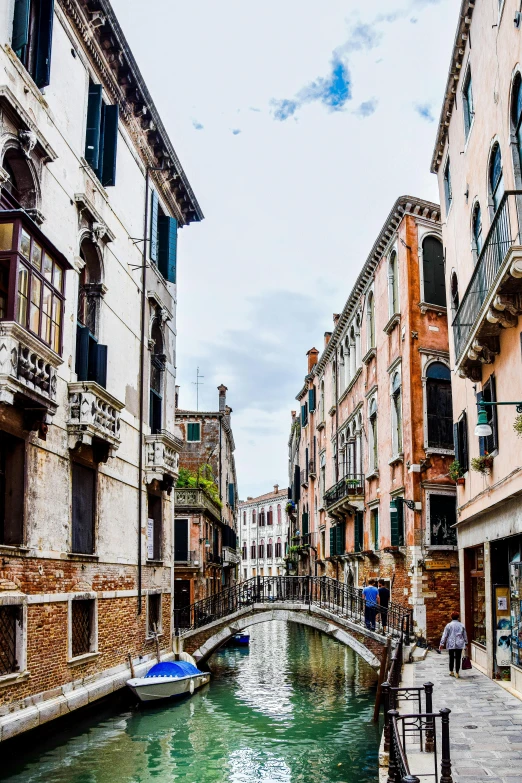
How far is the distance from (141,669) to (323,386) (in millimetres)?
21279

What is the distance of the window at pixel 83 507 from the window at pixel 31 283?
2907 mm

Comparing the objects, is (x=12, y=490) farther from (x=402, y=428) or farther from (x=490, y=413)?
(x=402, y=428)

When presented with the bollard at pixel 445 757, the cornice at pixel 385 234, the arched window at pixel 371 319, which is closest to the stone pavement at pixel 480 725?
the bollard at pixel 445 757

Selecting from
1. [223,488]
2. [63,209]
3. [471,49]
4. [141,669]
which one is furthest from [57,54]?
[223,488]

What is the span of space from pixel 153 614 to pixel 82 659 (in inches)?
203

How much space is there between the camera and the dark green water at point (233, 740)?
11125 mm

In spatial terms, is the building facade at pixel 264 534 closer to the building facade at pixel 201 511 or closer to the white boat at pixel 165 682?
the building facade at pixel 201 511

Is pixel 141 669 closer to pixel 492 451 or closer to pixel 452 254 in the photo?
pixel 492 451

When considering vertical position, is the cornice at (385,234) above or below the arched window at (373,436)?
above

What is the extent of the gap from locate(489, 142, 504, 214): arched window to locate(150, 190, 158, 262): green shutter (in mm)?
8831

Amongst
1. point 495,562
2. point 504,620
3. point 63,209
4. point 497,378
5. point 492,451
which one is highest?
point 63,209

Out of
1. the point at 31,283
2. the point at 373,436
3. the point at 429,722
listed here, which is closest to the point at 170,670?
the point at 31,283

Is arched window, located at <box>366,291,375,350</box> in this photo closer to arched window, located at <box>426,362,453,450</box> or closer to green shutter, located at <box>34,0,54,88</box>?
arched window, located at <box>426,362,453,450</box>

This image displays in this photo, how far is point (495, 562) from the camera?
1373 centimetres
